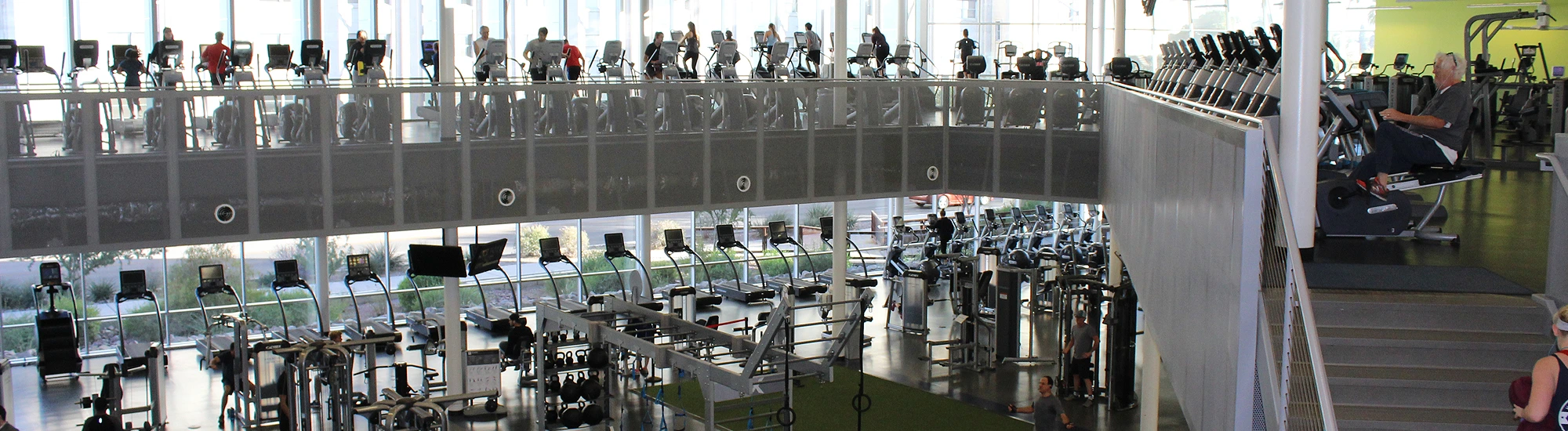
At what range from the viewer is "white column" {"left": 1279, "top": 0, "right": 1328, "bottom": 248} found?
4652 millimetres

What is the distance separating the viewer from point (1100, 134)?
48.8ft

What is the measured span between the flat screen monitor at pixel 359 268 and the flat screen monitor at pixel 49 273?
3049 millimetres

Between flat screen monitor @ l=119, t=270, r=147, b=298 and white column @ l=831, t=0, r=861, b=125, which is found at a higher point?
white column @ l=831, t=0, r=861, b=125

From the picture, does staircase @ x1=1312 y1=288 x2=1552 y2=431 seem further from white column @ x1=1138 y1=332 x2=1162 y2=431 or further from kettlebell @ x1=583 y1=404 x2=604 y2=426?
kettlebell @ x1=583 y1=404 x2=604 y2=426

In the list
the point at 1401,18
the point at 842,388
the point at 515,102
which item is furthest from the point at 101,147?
the point at 1401,18

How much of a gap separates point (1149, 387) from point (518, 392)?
674cm

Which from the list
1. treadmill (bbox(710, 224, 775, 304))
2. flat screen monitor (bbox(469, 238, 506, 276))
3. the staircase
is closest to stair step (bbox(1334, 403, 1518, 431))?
the staircase

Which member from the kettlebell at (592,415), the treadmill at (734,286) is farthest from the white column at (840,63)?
the kettlebell at (592,415)

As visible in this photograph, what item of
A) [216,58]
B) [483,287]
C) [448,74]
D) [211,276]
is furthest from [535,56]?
[483,287]

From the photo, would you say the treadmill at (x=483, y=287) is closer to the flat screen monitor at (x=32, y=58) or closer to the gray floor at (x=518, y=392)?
Result: the gray floor at (x=518, y=392)

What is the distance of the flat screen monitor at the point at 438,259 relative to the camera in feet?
43.0

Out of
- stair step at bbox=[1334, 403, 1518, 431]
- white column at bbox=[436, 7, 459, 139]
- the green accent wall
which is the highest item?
the green accent wall

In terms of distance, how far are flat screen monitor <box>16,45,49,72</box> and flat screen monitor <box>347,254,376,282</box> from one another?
3839mm

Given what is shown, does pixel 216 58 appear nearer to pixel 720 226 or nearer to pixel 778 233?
pixel 720 226
